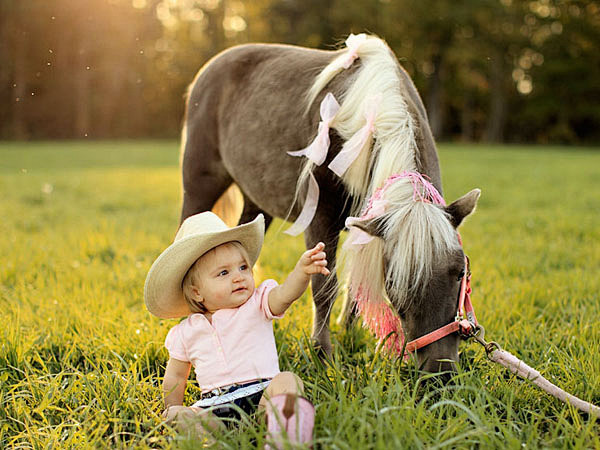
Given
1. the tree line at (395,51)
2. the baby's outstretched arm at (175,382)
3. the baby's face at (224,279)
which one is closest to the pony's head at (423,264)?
the baby's face at (224,279)

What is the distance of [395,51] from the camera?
103ft

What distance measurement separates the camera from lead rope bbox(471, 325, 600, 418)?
1.94 metres

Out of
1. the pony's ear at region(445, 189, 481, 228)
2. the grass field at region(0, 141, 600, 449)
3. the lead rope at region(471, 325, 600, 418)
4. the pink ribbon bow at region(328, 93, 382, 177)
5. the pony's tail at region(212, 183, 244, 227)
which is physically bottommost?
the grass field at region(0, 141, 600, 449)

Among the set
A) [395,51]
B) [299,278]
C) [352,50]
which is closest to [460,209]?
[299,278]

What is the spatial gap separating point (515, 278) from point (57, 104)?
3098cm

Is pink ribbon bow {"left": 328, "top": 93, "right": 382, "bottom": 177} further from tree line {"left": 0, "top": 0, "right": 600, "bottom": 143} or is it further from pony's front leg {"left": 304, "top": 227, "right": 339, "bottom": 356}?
tree line {"left": 0, "top": 0, "right": 600, "bottom": 143}

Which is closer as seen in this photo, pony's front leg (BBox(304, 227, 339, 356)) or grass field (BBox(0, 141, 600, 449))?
grass field (BBox(0, 141, 600, 449))

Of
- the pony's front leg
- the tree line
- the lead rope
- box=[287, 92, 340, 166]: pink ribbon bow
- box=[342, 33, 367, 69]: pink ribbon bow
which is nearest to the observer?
the lead rope

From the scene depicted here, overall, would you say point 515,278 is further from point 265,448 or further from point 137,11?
point 137,11

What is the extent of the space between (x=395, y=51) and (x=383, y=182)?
31021 mm

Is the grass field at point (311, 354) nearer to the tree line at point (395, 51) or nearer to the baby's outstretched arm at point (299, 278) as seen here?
the baby's outstretched arm at point (299, 278)

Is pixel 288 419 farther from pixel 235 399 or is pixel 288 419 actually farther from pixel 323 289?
pixel 323 289

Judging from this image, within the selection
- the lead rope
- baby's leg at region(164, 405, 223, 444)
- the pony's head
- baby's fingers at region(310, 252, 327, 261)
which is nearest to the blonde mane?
the pony's head

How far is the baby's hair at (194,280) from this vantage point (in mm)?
2154
